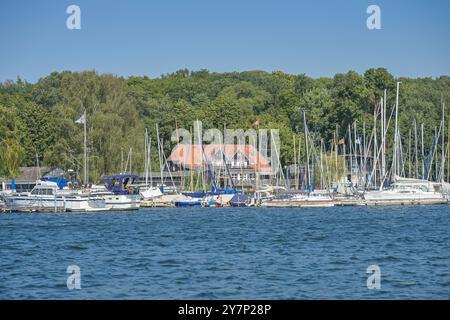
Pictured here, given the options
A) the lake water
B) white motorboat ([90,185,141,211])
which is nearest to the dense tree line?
white motorboat ([90,185,141,211])

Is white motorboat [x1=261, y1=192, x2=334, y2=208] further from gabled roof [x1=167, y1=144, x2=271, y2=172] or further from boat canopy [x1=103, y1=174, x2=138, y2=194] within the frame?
gabled roof [x1=167, y1=144, x2=271, y2=172]

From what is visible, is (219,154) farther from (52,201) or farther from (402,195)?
(52,201)

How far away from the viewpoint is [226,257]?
133ft

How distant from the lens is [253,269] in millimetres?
36250

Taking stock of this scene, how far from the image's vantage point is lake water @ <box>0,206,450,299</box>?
31.1 metres

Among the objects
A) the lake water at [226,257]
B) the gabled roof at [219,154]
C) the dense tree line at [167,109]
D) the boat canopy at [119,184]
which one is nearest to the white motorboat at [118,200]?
the boat canopy at [119,184]

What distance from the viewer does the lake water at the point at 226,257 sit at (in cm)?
3106

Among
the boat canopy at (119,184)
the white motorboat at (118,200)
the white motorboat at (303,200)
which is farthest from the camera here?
the boat canopy at (119,184)

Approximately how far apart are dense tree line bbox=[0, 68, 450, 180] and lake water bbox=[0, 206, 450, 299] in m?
28.4

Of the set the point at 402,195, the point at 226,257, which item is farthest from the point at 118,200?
the point at 226,257

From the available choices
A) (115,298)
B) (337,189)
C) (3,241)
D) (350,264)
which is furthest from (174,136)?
(115,298)

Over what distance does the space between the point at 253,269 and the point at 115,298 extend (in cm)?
829

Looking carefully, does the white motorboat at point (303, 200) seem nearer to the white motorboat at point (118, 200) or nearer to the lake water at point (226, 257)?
the white motorboat at point (118, 200)

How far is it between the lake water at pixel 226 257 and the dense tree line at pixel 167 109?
28.4 metres
